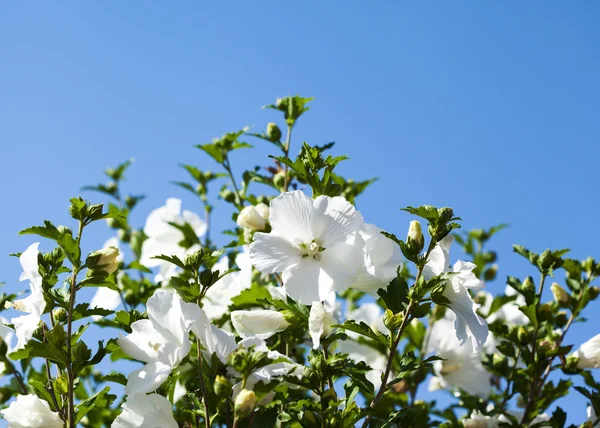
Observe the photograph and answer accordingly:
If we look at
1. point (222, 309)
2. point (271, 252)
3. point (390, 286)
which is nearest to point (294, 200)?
point (271, 252)

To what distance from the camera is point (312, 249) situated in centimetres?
167

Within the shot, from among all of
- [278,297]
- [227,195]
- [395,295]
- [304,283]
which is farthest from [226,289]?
[395,295]

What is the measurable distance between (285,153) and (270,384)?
1.27 metres

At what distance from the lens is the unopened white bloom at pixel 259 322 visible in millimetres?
1762

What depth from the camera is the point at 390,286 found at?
1.66m

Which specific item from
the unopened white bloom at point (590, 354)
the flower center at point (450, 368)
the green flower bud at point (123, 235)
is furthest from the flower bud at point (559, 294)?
the green flower bud at point (123, 235)

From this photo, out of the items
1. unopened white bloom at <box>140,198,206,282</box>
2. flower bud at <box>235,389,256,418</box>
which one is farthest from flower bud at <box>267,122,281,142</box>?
flower bud at <box>235,389,256,418</box>

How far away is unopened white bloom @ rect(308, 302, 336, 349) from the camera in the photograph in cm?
163

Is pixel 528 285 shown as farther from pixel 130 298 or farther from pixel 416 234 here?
pixel 130 298

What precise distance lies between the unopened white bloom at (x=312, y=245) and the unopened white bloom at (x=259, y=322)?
6.7 inches

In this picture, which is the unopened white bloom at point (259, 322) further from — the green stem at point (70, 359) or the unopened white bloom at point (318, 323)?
the green stem at point (70, 359)

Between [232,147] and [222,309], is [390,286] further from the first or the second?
[232,147]

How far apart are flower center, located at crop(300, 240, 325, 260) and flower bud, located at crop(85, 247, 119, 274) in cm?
48

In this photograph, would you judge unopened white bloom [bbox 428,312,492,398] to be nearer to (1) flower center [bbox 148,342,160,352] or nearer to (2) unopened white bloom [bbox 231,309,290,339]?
(2) unopened white bloom [bbox 231,309,290,339]
